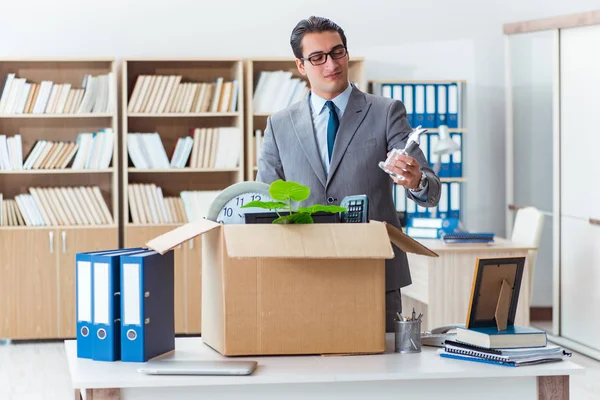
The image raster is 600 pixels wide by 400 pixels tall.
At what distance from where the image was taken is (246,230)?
75.3 inches

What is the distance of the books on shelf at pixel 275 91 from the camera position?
19.7 ft

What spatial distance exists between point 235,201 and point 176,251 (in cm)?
390

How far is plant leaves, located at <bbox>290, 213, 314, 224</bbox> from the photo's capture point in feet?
6.39

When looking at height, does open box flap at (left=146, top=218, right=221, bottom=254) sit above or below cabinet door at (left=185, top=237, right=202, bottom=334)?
above

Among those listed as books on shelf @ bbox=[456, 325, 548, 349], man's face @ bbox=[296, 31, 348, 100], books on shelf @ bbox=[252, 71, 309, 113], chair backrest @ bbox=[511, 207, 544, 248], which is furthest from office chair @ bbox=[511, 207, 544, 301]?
books on shelf @ bbox=[456, 325, 548, 349]

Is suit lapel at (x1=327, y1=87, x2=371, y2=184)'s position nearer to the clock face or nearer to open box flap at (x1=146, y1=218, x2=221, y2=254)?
the clock face

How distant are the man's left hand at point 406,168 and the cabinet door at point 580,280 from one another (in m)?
3.53

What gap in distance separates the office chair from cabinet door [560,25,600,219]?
1.01 feet

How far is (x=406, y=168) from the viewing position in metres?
1.96

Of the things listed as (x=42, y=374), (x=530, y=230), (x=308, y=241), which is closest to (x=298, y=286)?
(x=308, y=241)

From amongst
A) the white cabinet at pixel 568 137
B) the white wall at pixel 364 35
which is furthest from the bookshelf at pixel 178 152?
the white cabinet at pixel 568 137

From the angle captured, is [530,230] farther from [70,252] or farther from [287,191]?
[287,191]

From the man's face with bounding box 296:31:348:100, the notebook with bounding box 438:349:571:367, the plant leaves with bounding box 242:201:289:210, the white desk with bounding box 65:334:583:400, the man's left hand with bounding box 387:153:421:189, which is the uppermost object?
the man's face with bounding box 296:31:348:100

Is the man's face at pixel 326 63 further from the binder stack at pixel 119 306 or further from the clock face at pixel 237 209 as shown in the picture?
the binder stack at pixel 119 306
